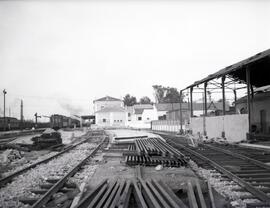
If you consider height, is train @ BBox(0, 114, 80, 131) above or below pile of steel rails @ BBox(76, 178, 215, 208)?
above

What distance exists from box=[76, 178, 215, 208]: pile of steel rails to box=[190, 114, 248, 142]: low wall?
11886 mm

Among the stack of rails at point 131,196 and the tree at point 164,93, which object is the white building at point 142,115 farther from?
the stack of rails at point 131,196

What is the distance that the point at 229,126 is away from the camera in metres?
17.9

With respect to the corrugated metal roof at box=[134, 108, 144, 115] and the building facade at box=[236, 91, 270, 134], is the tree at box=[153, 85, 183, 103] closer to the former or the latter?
the corrugated metal roof at box=[134, 108, 144, 115]

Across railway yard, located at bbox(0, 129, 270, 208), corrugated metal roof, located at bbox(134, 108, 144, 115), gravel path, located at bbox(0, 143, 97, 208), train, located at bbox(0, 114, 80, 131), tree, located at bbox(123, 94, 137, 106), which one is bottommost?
gravel path, located at bbox(0, 143, 97, 208)

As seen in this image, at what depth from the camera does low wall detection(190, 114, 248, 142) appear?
16.2 metres

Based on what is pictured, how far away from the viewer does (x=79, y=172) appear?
8.07 meters

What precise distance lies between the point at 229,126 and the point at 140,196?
14751mm

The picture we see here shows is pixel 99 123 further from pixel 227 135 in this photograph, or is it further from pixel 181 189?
pixel 181 189

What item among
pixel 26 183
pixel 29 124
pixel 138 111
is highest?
pixel 138 111

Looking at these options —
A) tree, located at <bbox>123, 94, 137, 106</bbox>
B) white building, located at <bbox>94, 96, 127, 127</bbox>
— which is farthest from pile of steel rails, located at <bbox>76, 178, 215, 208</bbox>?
tree, located at <bbox>123, 94, 137, 106</bbox>

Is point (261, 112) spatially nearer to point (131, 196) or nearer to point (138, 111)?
point (131, 196)

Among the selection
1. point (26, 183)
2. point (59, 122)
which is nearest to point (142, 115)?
point (59, 122)

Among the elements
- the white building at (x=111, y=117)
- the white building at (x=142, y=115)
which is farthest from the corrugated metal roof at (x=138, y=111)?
the white building at (x=111, y=117)
